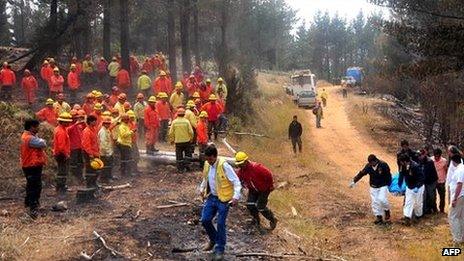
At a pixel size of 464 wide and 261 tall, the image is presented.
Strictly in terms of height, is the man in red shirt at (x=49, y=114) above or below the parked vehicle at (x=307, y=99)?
above

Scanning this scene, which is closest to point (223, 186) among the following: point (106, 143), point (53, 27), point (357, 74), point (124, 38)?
point (106, 143)

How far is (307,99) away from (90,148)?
31395 mm

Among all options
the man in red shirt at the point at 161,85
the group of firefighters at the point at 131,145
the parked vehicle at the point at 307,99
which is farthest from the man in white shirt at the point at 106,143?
the parked vehicle at the point at 307,99

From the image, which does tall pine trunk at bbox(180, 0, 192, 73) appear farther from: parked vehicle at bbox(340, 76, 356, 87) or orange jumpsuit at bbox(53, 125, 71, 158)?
parked vehicle at bbox(340, 76, 356, 87)

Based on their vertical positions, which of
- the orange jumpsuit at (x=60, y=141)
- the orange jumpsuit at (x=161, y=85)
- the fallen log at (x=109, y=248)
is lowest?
the fallen log at (x=109, y=248)

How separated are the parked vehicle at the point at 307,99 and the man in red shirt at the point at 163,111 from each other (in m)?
24.2

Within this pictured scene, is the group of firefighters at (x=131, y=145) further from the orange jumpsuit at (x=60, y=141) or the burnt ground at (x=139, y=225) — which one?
the burnt ground at (x=139, y=225)

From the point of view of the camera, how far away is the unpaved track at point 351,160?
11.6 m

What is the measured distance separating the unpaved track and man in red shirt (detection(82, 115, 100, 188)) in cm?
577

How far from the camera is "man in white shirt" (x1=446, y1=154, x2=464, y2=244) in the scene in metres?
10.5

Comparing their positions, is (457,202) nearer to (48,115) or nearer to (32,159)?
(32,159)

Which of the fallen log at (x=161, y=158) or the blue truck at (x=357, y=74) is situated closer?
the fallen log at (x=161, y=158)

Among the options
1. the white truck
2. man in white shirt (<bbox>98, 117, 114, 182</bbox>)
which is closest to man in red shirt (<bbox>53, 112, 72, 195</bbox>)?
man in white shirt (<bbox>98, 117, 114, 182</bbox>)

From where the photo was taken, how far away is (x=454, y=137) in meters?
25.2
